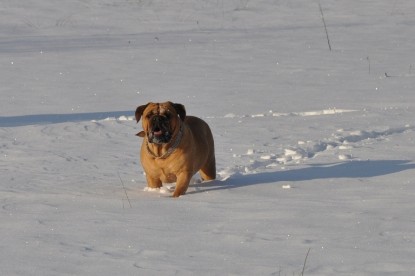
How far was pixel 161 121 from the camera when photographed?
23.0 feet

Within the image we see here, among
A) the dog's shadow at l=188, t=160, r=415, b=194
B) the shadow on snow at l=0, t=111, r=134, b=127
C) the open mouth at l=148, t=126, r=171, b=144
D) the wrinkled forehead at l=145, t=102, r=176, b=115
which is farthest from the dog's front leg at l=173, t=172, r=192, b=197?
the shadow on snow at l=0, t=111, r=134, b=127

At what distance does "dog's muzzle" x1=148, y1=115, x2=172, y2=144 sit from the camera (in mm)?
6996

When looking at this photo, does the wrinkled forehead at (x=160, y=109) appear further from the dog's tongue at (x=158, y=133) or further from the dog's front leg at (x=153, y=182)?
the dog's front leg at (x=153, y=182)

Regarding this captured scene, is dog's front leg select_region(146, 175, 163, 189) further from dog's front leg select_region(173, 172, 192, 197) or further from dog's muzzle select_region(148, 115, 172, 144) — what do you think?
dog's muzzle select_region(148, 115, 172, 144)

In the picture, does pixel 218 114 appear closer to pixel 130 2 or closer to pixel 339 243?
pixel 339 243

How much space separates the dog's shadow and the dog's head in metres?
0.45

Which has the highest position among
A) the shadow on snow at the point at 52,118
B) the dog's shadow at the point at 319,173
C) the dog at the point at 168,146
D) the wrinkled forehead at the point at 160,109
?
the wrinkled forehead at the point at 160,109

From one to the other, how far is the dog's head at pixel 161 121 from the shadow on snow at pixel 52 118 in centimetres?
357

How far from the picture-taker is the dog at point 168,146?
7031 millimetres

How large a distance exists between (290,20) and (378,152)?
38.8 ft

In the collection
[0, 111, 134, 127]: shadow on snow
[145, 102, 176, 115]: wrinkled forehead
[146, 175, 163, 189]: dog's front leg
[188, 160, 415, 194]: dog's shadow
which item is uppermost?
[145, 102, 176, 115]: wrinkled forehead

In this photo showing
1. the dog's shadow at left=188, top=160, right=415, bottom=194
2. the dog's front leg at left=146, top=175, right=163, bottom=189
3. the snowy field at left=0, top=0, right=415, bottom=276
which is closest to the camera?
the snowy field at left=0, top=0, right=415, bottom=276

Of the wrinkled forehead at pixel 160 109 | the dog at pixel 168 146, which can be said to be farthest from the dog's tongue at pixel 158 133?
the wrinkled forehead at pixel 160 109

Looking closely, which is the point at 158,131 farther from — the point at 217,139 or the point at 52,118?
the point at 52,118
